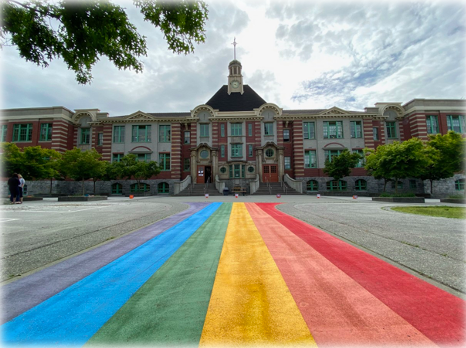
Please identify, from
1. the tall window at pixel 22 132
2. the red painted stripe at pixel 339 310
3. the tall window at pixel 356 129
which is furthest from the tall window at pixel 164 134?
the red painted stripe at pixel 339 310

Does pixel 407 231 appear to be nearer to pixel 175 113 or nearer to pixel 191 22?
pixel 191 22

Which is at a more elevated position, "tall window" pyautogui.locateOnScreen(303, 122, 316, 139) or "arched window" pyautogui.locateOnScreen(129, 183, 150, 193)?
"tall window" pyautogui.locateOnScreen(303, 122, 316, 139)

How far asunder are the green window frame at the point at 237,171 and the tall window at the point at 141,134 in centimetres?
1391

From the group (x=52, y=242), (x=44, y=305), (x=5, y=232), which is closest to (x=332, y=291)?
(x=44, y=305)

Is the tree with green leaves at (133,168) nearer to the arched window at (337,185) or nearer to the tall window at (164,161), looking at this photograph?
the tall window at (164,161)

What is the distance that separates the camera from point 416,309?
211 cm

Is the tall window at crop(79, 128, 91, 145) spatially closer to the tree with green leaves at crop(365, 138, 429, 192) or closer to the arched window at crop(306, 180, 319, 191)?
the arched window at crop(306, 180, 319, 191)

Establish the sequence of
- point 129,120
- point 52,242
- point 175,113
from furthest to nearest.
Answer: point 175,113
point 129,120
point 52,242

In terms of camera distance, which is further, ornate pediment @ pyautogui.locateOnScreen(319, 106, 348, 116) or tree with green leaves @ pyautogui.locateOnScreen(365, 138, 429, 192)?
ornate pediment @ pyautogui.locateOnScreen(319, 106, 348, 116)

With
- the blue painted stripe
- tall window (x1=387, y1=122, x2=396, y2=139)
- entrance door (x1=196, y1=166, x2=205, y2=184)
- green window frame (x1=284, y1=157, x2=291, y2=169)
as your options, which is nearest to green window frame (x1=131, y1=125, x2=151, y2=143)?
entrance door (x1=196, y1=166, x2=205, y2=184)

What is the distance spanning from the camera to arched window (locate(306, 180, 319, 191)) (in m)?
31.7

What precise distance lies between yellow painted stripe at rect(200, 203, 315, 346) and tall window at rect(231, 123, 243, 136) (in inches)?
1225

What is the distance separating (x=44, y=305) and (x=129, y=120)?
35.8m

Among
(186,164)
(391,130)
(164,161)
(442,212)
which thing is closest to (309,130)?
(391,130)
